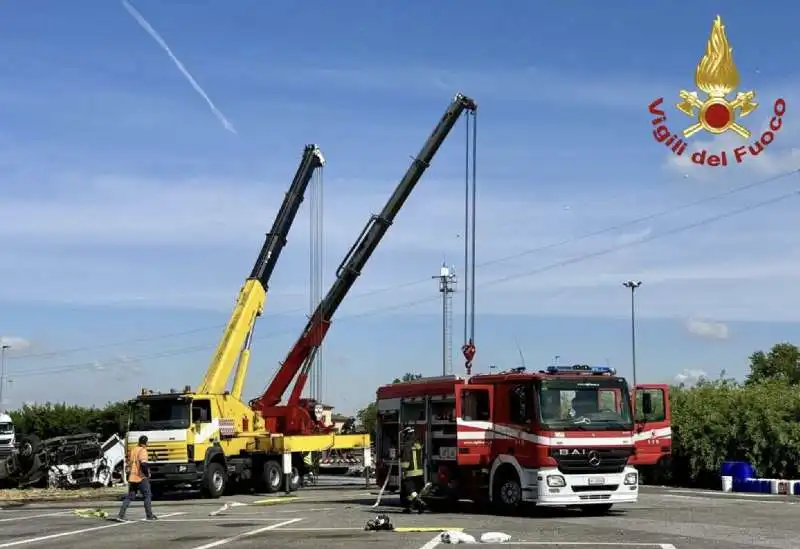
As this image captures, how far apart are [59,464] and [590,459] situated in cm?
2383

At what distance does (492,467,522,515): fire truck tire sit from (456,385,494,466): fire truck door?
454 millimetres

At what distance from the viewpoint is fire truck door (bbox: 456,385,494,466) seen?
21422 mm

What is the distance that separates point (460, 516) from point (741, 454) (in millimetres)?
15415

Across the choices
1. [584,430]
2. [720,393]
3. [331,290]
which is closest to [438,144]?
[331,290]

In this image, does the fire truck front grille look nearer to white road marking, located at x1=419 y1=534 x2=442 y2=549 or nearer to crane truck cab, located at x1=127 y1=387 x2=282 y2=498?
white road marking, located at x1=419 y1=534 x2=442 y2=549

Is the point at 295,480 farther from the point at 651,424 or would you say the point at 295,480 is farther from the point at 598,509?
the point at 651,424

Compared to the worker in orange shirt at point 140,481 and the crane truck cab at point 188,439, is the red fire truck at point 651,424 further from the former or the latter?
the crane truck cab at point 188,439

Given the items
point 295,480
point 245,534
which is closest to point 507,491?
point 245,534

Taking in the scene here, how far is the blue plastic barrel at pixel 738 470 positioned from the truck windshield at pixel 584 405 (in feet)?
41.5

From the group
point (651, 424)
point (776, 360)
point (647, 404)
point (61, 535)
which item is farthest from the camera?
point (776, 360)

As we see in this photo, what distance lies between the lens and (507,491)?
21.1 metres

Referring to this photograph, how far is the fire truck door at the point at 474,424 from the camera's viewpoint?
70.3 ft

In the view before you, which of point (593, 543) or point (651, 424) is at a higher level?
point (651, 424)

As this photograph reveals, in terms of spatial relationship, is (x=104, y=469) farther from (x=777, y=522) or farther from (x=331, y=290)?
(x=777, y=522)
